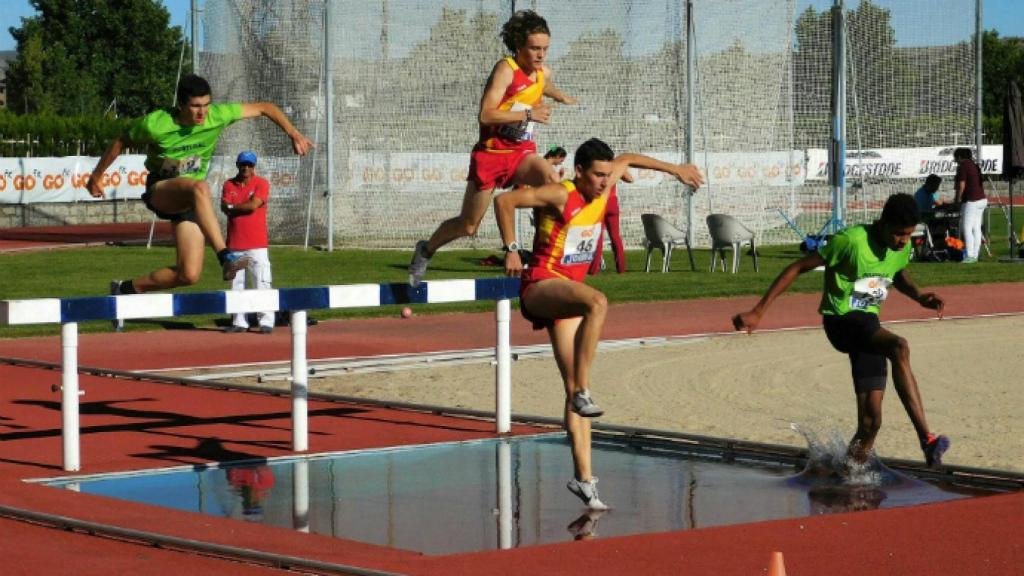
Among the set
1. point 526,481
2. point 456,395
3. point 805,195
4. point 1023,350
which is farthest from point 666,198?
point 526,481

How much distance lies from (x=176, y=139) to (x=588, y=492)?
4.75m

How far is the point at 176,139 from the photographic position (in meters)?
12.9

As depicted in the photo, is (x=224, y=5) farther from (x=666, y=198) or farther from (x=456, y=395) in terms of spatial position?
(x=456, y=395)

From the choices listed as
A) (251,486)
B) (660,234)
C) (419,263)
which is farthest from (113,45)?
(251,486)

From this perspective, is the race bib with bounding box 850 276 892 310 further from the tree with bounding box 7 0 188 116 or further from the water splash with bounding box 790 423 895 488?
the tree with bounding box 7 0 188 116

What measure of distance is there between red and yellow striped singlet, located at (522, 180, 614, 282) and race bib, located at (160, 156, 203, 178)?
149 inches

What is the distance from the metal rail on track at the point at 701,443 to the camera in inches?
421

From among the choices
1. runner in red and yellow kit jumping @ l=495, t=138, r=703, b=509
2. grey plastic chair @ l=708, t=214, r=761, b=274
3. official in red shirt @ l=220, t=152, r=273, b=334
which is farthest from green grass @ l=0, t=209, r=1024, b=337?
runner in red and yellow kit jumping @ l=495, t=138, r=703, b=509

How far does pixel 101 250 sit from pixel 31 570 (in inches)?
1098

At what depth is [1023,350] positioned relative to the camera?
60.1 feet

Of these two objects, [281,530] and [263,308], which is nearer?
[281,530]

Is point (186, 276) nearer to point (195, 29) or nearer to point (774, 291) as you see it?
point (774, 291)

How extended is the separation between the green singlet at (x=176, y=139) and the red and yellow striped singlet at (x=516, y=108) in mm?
2207

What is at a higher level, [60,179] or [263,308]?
[60,179]
